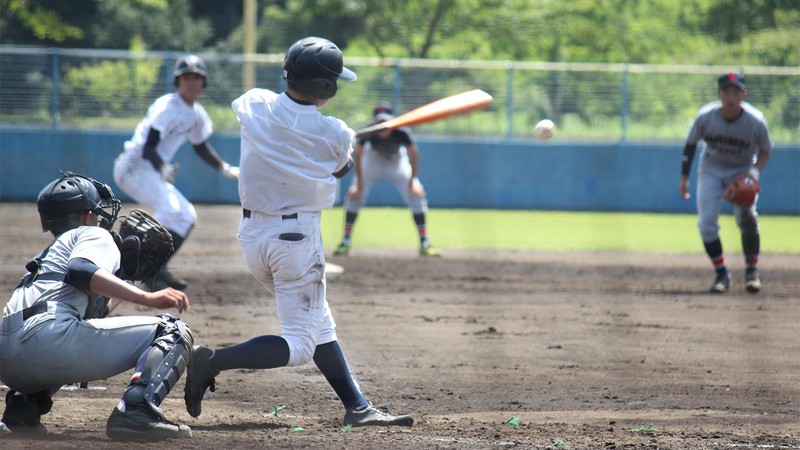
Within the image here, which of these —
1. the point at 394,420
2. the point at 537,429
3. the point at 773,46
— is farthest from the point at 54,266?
the point at 773,46

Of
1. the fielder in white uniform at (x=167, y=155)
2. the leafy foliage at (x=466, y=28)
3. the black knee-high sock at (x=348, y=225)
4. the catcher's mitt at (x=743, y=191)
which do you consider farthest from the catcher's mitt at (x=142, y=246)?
the leafy foliage at (x=466, y=28)

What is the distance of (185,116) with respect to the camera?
942 centimetres

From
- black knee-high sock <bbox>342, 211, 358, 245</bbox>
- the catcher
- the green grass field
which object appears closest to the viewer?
the catcher

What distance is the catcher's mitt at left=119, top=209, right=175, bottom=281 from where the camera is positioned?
14.8 feet

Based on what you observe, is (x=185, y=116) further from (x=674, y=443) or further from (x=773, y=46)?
(x=773, y=46)

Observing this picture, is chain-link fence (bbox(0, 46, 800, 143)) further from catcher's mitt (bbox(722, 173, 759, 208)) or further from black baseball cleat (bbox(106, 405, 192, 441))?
black baseball cleat (bbox(106, 405, 192, 441))

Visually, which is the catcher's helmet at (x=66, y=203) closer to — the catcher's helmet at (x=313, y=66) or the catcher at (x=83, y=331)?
the catcher at (x=83, y=331)

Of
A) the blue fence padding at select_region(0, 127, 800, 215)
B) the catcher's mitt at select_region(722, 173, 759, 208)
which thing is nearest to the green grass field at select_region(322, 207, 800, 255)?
the blue fence padding at select_region(0, 127, 800, 215)

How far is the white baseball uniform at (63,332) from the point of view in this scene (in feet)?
13.6

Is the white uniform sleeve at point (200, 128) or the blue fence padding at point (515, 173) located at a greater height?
the white uniform sleeve at point (200, 128)

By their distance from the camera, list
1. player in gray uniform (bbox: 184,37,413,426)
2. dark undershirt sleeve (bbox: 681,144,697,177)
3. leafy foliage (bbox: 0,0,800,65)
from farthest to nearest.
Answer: leafy foliage (bbox: 0,0,800,65) → dark undershirt sleeve (bbox: 681,144,697,177) → player in gray uniform (bbox: 184,37,413,426)

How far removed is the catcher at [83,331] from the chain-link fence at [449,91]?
16.6 meters

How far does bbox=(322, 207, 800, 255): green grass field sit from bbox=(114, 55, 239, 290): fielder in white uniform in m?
4.62

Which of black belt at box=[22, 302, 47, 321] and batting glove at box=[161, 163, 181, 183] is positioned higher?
black belt at box=[22, 302, 47, 321]
